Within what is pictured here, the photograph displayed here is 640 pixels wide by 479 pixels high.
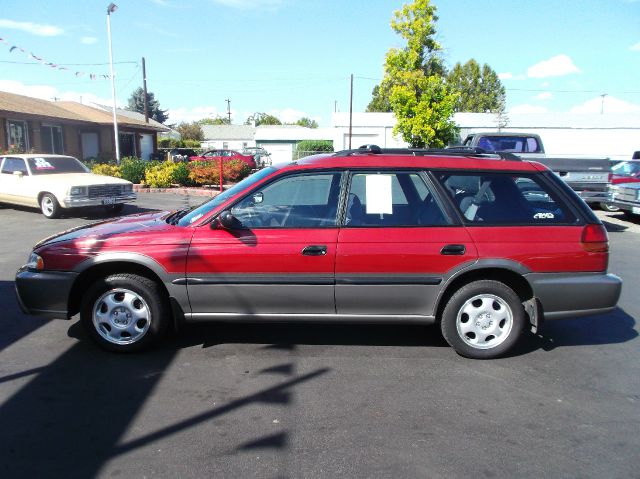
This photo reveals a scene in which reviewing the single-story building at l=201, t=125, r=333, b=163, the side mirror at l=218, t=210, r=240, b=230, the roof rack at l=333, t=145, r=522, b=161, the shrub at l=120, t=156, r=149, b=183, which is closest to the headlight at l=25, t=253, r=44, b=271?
the side mirror at l=218, t=210, r=240, b=230

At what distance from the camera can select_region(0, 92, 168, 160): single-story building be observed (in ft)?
73.5

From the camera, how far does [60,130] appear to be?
27609 mm

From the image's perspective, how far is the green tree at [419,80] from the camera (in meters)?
23.4

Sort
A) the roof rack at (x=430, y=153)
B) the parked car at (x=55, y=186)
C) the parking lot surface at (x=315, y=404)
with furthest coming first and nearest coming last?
the parked car at (x=55, y=186) < the roof rack at (x=430, y=153) < the parking lot surface at (x=315, y=404)

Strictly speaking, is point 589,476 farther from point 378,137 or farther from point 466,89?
point 466,89

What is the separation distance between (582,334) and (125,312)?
14.2ft

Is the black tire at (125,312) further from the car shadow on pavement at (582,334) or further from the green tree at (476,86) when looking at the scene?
the green tree at (476,86)

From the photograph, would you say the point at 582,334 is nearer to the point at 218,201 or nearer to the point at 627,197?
the point at 218,201

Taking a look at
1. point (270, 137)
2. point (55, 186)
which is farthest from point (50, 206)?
point (270, 137)

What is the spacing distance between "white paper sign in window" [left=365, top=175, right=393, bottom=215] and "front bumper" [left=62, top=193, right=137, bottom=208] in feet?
30.6

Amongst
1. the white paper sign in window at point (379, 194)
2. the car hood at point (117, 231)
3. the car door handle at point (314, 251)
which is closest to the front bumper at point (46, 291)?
the car hood at point (117, 231)

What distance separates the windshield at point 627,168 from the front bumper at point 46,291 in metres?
13.9

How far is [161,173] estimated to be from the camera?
18.2 meters

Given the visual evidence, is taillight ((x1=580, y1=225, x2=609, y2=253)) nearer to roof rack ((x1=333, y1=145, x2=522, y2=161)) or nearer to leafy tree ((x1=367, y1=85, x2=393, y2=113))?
roof rack ((x1=333, y1=145, x2=522, y2=161))
